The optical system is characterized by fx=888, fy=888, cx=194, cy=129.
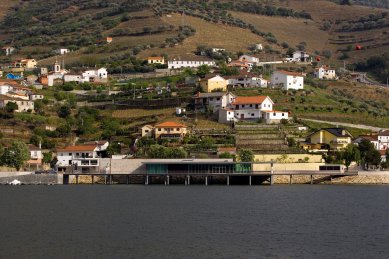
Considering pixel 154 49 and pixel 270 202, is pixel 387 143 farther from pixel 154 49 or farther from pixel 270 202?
pixel 154 49

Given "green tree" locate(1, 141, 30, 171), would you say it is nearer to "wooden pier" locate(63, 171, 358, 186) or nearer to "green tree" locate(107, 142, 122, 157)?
"wooden pier" locate(63, 171, 358, 186)

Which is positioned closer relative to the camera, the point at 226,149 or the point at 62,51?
the point at 226,149

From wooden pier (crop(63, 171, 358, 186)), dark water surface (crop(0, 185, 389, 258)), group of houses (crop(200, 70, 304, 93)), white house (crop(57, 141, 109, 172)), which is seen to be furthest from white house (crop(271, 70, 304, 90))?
dark water surface (crop(0, 185, 389, 258))

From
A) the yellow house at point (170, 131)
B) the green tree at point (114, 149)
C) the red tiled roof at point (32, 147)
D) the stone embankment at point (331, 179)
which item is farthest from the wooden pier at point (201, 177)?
the yellow house at point (170, 131)

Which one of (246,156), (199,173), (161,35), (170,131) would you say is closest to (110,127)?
(170,131)

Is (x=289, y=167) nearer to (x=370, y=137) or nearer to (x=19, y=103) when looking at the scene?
(x=370, y=137)

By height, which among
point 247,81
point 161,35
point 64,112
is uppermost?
point 161,35
